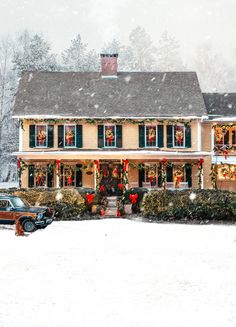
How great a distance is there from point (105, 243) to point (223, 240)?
3931mm

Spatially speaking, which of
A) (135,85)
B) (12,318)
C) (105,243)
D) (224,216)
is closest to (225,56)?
(135,85)

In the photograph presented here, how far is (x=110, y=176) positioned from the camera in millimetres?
35844

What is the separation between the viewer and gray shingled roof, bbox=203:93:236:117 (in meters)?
37.4

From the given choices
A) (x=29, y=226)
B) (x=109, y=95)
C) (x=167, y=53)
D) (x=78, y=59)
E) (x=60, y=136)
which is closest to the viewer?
(x=29, y=226)

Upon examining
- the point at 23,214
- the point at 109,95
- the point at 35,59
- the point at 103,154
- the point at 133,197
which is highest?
the point at 35,59

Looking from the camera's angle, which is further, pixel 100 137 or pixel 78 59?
pixel 78 59

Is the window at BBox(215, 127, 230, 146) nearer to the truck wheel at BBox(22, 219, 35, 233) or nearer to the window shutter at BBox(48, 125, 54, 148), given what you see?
the window shutter at BBox(48, 125, 54, 148)

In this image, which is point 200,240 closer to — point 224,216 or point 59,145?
point 224,216

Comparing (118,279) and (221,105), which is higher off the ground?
(221,105)

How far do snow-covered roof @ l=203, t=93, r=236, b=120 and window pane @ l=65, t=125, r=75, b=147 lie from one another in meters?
9.25

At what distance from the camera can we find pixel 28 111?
34.9m

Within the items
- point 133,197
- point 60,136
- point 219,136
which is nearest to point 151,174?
point 219,136

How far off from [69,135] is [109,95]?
13.5 feet

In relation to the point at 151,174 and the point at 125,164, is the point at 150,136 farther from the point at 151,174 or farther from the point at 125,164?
the point at 125,164
